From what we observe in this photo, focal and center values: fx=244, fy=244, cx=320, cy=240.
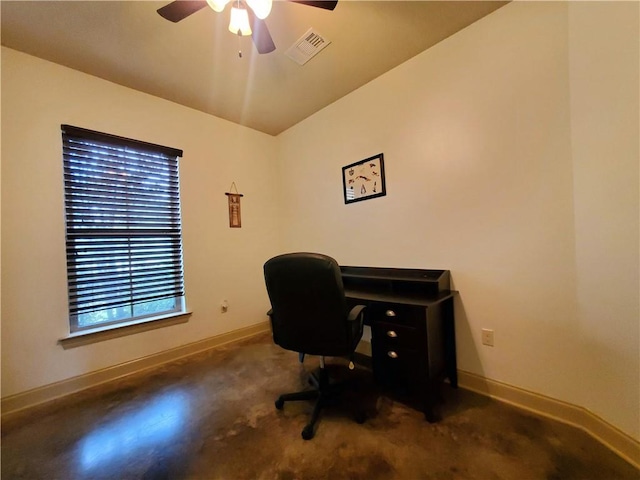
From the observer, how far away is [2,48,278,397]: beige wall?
5.89ft

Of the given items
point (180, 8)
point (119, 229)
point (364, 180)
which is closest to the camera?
point (180, 8)

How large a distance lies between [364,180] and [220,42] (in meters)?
1.62

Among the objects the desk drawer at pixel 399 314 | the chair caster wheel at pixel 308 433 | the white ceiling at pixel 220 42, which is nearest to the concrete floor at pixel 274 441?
the chair caster wheel at pixel 308 433

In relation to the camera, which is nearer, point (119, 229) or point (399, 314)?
point (399, 314)

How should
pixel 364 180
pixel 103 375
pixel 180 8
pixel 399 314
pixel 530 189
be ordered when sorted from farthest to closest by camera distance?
pixel 364 180 < pixel 103 375 < pixel 399 314 < pixel 530 189 < pixel 180 8

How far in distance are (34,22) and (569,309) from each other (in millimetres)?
3829

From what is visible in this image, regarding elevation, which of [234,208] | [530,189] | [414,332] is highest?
[234,208]

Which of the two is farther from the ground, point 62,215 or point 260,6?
point 260,6

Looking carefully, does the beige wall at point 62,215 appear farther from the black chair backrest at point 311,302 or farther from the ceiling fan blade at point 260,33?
the black chair backrest at point 311,302

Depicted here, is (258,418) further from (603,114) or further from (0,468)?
(603,114)

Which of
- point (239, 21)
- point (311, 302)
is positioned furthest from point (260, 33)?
point (311, 302)

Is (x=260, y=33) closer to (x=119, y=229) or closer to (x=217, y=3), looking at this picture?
(x=217, y=3)

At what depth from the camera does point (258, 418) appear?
161cm

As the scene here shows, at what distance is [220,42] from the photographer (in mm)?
1842
